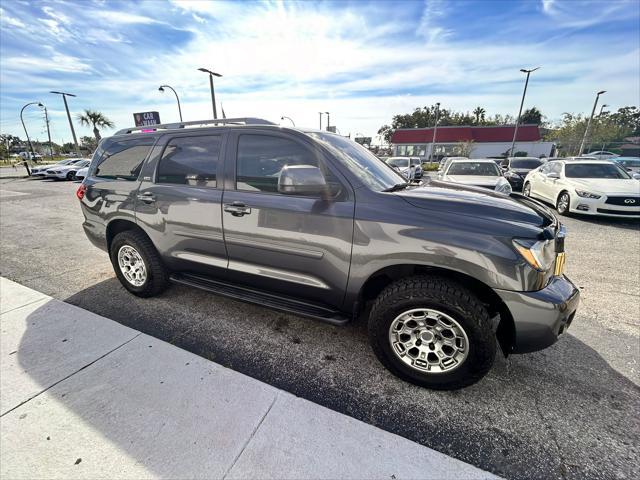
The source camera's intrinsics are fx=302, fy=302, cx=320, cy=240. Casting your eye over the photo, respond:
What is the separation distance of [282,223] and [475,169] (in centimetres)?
774

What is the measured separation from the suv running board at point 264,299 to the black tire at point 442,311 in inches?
12.4

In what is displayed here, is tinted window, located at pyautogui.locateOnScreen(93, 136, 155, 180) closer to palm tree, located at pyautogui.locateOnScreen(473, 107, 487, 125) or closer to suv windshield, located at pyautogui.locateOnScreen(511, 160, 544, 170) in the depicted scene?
suv windshield, located at pyautogui.locateOnScreen(511, 160, 544, 170)

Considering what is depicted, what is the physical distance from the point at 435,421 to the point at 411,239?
1177 millimetres

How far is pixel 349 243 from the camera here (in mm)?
2242

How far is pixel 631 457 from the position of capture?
1.70 meters

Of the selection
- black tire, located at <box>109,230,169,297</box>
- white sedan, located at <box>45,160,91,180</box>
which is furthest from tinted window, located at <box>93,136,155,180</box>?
white sedan, located at <box>45,160,91,180</box>

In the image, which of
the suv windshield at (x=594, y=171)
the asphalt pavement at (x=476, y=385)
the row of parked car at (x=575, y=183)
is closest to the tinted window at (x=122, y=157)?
the asphalt pavement at (x=476, y=385)

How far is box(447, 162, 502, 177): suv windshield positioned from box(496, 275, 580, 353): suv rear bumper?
7145 mm

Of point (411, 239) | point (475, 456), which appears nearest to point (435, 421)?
point (475, 456)

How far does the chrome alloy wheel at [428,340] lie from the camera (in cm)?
206

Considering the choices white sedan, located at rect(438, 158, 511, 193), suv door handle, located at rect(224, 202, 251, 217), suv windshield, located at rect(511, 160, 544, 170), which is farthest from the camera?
suv windshield, located at rect(511, 160, 544, 170)

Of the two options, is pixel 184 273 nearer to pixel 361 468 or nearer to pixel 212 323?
pixel 212 323

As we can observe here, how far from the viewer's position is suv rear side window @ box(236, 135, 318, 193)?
98.3 inches

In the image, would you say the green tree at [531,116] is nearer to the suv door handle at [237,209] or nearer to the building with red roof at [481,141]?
the building with red roof at [481,141]
